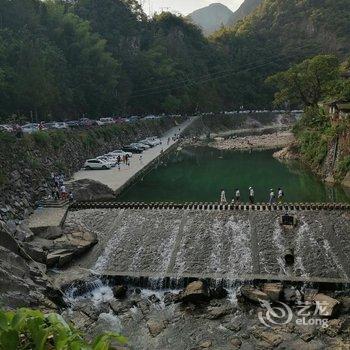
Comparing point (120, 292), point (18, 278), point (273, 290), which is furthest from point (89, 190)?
point (273, 290)

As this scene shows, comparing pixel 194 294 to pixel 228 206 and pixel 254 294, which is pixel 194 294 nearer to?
pixel 254 294

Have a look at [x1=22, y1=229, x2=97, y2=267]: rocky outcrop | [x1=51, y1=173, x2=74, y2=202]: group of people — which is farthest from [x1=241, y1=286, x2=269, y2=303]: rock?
[x1=51, y1=173, x2=74, y2=202]: group of people

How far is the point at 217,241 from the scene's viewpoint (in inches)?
1054

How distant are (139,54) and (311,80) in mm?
43950

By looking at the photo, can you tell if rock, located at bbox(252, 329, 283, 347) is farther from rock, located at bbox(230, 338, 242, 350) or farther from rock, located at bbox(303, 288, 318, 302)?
rock, located at bbox(303, 288, 318, 302)

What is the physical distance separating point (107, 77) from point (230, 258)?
5374 centimetres

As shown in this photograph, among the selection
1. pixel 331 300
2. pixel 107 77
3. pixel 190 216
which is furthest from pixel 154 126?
pixel 331 300

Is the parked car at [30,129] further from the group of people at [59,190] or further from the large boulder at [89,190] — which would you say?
the large boulder at [89,190]

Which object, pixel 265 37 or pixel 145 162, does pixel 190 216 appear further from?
pixel 265 37

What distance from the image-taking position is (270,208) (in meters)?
29.9

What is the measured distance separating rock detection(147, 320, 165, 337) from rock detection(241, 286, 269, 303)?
4.41 meters

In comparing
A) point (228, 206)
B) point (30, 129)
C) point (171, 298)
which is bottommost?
point (171, 298)

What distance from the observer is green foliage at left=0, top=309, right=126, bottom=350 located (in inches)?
240

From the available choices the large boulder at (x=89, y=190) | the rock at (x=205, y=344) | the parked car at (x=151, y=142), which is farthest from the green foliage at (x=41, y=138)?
the parked car at (x=151, y=142)
